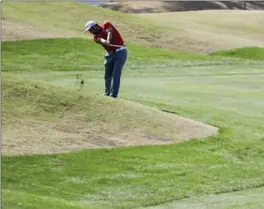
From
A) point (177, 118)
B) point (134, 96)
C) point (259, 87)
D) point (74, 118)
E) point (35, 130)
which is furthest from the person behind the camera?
point (259, 87)

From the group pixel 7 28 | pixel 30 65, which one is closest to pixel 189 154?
pixel 30 65

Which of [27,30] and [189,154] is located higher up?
[189,154]

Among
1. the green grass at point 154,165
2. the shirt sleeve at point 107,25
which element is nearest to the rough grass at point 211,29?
the green grass at point 154,165

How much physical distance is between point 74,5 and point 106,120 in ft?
124

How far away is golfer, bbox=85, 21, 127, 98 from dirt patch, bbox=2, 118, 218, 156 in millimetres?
3016

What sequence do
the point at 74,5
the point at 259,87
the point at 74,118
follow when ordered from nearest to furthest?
1. the point at 74,118
2. the point at 259,87
3. the point at 74,5

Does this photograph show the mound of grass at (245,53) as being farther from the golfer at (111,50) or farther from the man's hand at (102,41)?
the man's hand at (102,41)

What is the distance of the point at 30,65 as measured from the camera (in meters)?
32.1

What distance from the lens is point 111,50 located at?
55.3ft

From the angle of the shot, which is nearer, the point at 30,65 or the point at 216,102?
the point at 216,102

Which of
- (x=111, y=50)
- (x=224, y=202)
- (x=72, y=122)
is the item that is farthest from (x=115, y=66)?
(x=224, y=202)

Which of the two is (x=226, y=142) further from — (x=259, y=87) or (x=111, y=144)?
(x=259, y=87)

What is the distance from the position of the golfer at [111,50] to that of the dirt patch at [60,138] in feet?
9.90

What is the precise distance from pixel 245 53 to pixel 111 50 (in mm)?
27669
